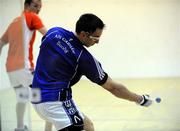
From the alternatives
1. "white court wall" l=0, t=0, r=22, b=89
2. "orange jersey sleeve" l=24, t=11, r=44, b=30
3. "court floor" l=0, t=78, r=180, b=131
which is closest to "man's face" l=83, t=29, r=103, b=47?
"orange jersey sleeve" l=24, t=11, r=44, b=30

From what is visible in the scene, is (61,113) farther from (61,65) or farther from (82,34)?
(82,34)

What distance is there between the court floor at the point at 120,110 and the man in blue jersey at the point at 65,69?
1.52 meters

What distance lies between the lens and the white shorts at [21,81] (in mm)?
3744

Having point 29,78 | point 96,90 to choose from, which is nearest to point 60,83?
point 29,78

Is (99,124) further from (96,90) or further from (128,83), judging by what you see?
(128,83)

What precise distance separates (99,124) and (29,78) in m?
0.96

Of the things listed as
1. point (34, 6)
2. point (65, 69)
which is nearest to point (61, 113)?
point (65, 69)

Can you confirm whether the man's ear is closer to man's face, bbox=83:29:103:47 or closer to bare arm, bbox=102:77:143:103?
man's face, bbox=83:29:103:47

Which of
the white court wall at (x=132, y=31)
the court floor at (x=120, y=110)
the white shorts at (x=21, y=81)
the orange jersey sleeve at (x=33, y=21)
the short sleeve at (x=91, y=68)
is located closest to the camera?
the short sleeve at (x=91, y=68)

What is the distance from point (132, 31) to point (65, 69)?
4382 mm

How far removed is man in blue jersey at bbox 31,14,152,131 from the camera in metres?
2.43

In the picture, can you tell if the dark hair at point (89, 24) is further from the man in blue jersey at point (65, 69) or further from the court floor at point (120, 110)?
the court floor at point (120, 110)

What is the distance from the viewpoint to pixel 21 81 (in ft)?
12.4

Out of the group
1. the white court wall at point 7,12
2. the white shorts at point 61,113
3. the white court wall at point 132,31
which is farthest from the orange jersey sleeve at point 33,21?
the white court wall at point 132,31
